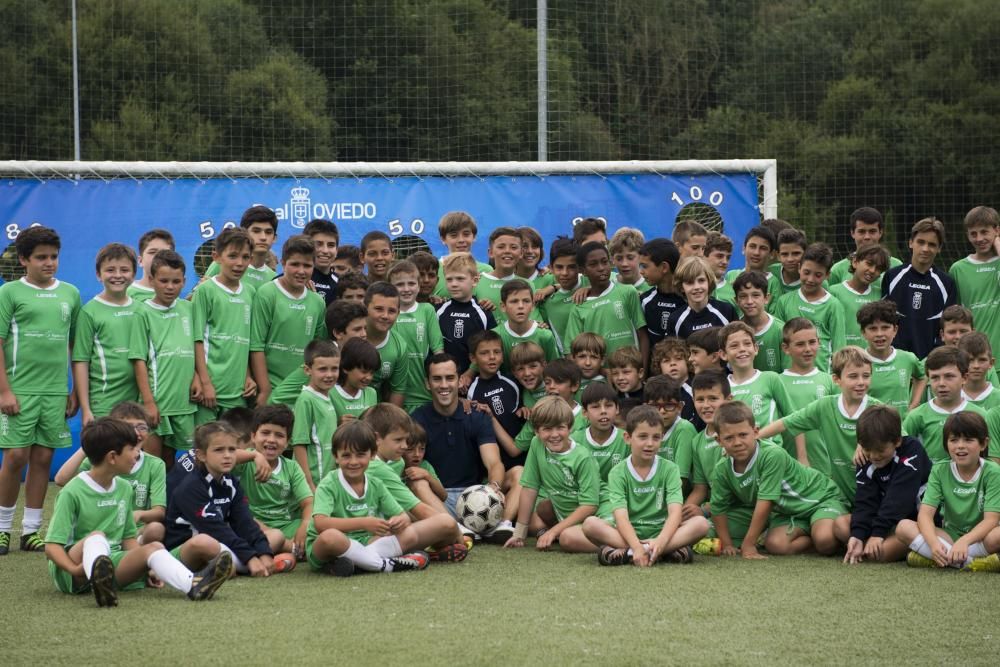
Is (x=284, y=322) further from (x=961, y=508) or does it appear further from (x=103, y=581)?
(x=961, y=508)

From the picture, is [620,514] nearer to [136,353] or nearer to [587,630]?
[587,630]

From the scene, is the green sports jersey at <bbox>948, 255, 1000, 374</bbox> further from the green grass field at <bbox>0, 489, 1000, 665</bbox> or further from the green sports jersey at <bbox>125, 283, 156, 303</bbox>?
the green sports jersey at <bbox>125, 283, 156, 303</bbox>

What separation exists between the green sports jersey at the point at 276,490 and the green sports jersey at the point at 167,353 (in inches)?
31.1

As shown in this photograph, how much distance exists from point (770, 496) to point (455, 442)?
1.66 m

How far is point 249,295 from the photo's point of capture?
21.7 feet

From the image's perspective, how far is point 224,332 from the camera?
21.3ft

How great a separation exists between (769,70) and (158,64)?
9.28m

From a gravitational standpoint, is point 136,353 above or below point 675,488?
above

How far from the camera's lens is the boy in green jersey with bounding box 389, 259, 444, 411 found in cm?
675

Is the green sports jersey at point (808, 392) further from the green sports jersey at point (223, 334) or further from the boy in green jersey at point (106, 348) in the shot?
the boy in green jersey at point (106, 348)

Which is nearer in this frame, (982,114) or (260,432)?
(260,432)

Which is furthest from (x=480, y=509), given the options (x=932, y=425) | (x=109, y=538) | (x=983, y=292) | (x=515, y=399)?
(x=983, y=292)

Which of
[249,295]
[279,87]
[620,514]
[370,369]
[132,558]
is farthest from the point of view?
[279,87]

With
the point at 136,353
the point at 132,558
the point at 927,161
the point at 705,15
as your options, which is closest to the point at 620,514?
the point at 132,558
